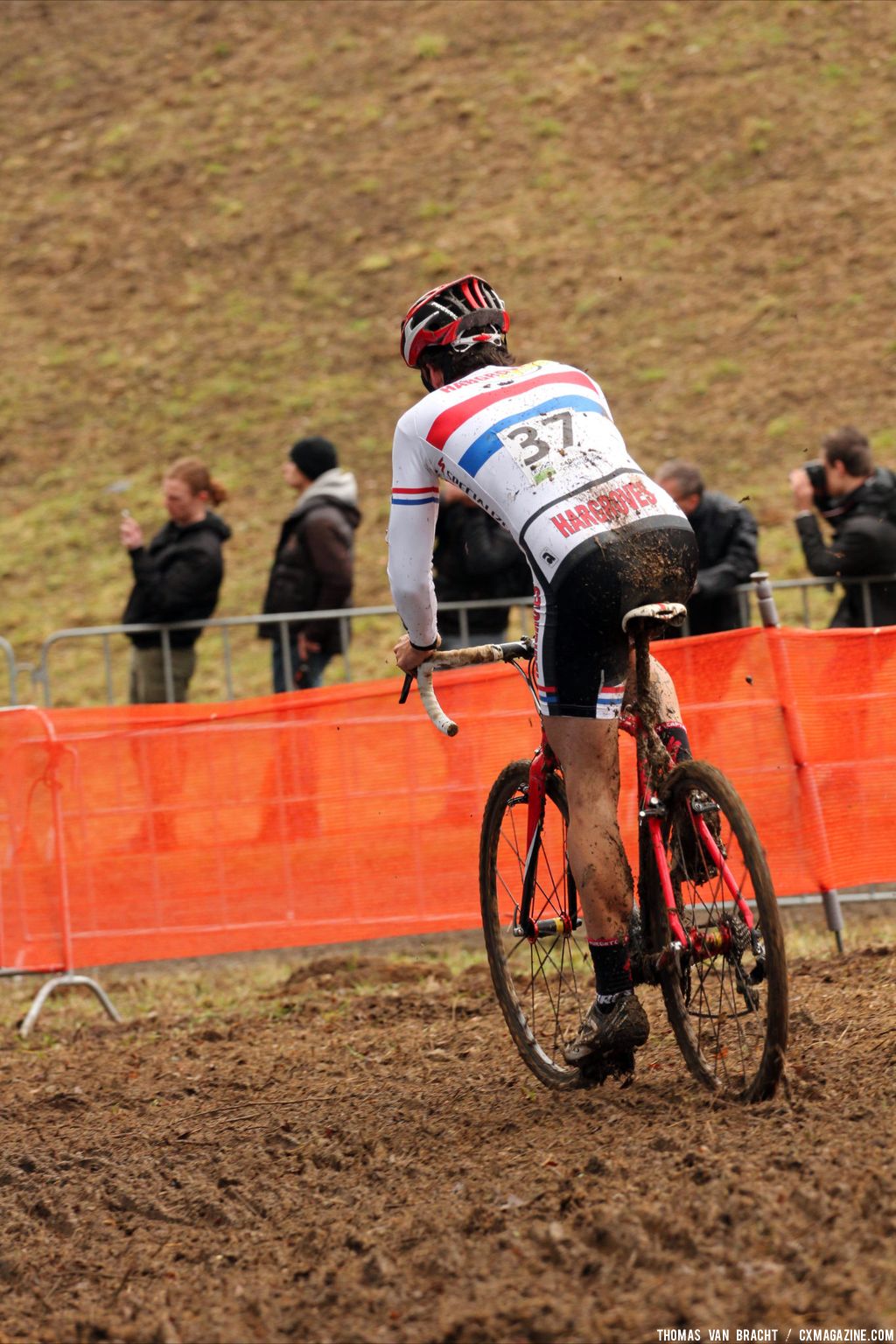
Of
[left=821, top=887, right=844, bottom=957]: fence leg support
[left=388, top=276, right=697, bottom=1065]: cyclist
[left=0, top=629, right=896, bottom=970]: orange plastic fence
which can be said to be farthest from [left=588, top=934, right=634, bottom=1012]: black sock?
[left=0, top=629, right=896, bottom=970]: orange plastic fence

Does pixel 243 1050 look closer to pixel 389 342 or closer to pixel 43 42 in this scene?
pixel 389 342

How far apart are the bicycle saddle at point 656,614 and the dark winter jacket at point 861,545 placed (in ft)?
14.7

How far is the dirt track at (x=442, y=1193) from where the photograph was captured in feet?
10.8

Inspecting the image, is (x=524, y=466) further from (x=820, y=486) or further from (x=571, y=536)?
(x=820, y=486)

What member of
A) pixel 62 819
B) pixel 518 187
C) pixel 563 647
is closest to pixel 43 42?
pixel 518 187

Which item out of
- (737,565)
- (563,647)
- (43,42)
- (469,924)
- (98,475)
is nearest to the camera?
(563,647)

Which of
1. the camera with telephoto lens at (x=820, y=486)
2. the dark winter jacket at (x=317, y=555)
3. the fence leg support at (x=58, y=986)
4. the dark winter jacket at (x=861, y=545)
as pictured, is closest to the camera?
the fence leg support at (x=58, y=986)

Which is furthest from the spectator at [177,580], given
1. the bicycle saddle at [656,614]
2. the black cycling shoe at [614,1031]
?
the bicycle saddle at [656,614]

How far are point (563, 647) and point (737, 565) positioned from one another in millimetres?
5117

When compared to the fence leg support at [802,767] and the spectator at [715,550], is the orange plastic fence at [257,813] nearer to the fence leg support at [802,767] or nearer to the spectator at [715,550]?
the fence leg support at [802,767]

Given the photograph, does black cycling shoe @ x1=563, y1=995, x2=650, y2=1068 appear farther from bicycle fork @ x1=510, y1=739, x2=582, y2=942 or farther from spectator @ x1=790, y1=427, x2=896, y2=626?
spectator @ x1=790, y1=427, x2=896, y2=626

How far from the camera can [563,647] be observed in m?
4.56

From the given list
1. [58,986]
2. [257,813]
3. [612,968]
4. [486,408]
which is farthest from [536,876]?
[58,986]

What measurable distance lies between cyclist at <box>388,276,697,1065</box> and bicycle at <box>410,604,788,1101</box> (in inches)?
3.1
